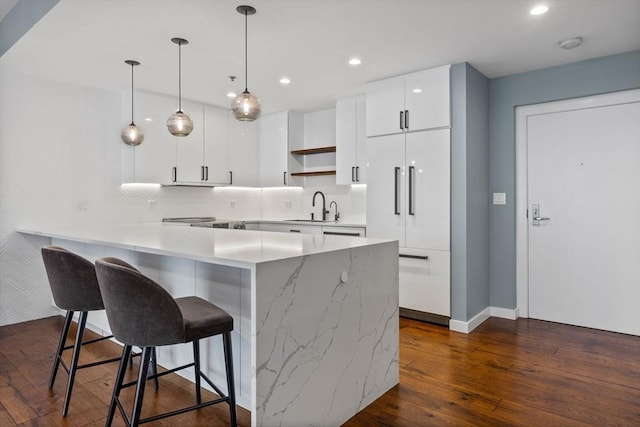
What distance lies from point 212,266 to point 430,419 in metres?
1.44

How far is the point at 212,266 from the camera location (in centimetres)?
225

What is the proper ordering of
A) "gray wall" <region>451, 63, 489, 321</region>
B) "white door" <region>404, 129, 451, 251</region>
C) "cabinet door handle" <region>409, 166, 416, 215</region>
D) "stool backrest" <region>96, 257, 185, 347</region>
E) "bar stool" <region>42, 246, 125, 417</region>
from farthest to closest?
"cabinet door handle" <region>409, 166, 416, 215</region>, "white door" <region>404, 129, 451, 251</region>, "gray wall" <region>451, 63, 489, 321</region>, "bar stool" <region>42, 246, 125, 417</region>, "stool backrest" <region>96, 257, 185, 347</region>

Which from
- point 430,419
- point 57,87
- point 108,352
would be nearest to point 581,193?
point 430,419

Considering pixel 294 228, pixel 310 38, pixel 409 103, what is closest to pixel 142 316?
pixel 310 38

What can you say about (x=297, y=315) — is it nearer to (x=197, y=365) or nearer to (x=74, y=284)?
(x=197, y=365)

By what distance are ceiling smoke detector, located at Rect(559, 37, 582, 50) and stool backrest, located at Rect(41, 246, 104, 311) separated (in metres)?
3.74

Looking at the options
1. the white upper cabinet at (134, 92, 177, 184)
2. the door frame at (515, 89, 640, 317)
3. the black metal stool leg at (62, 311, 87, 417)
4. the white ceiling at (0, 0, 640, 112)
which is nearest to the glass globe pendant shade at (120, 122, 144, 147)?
the white upper cabinet at (134, 92, 177, 184)

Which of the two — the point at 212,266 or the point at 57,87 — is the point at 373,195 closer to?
the point at 212,266

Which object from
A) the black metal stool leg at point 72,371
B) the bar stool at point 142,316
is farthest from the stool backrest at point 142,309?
the black metal stool leg at point 72,371

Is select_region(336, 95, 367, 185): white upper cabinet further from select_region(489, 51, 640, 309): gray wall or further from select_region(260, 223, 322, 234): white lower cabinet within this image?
select_region(489, 51, 640, 309): gray wall

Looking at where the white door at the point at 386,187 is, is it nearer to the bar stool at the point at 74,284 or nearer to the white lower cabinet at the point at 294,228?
the white lower cabinet at the point at 294,228

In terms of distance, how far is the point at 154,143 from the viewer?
455cm

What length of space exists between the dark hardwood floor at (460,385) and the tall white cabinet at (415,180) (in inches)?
21.3

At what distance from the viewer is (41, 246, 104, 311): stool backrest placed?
2.24m
